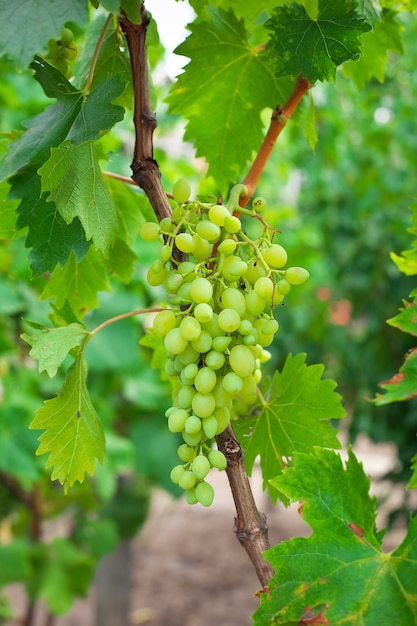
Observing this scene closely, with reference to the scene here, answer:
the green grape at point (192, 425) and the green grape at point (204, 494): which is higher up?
the green grape at point (192, 425)

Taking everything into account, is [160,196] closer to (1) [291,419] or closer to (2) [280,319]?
(1) [291,419]

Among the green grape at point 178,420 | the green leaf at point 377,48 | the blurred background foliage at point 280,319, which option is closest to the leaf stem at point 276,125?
the green leaf at point 377,48

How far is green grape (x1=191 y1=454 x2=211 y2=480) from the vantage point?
48 centimetres

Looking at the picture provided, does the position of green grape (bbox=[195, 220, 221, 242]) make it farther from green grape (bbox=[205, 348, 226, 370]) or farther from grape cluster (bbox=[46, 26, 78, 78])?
grape cluster (bbox=[46, 26, 78, 78])

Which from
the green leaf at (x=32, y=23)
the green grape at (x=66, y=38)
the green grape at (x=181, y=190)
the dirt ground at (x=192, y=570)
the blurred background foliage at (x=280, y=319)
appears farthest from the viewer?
the dirt ground at (x=192, y=570)

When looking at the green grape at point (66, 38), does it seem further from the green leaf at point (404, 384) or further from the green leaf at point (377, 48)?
the green leaf at point (404, 384)

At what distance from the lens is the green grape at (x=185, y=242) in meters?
0.49

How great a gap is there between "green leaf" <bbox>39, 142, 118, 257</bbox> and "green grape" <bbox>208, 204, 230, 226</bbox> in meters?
0.08

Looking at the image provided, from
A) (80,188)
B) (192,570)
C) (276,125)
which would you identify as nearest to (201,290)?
(80,188)

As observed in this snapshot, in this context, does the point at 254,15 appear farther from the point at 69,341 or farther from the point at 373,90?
the point at 373,90

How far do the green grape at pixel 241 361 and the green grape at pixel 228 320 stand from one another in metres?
0.02

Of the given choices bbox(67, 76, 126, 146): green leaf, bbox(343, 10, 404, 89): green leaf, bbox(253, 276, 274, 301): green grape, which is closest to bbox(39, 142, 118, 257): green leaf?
bbox(67, 76, 126, 146): green leaf

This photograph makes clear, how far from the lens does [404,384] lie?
63cm

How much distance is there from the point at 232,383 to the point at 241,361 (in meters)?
0.02
